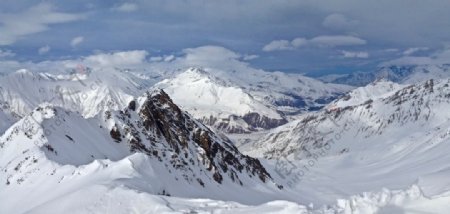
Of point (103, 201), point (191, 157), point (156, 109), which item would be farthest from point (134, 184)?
point (156, 109)

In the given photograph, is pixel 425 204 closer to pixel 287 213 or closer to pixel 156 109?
pixel 287 213

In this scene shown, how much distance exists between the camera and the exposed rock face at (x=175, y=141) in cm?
13712

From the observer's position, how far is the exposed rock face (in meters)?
137

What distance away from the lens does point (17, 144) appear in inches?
4582

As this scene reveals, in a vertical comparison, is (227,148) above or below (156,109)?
below

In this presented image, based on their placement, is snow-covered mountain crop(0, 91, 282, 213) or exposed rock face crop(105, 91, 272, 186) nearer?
snow-covered mountain crop(0, 91, 282, 213)

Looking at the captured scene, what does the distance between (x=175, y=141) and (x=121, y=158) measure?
29763 mm

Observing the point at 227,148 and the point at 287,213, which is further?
the point at 227,148

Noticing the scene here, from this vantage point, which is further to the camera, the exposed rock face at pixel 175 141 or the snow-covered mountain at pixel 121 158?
the exposed rock face at pixel 175 141

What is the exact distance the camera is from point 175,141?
15250cm

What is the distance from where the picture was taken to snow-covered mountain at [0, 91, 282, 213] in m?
84.3

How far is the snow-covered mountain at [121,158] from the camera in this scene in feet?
277

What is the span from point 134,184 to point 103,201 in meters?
11.9

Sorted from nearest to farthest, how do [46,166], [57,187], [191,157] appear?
1. [57,187]
2. [46,166]
3. [191,157]
